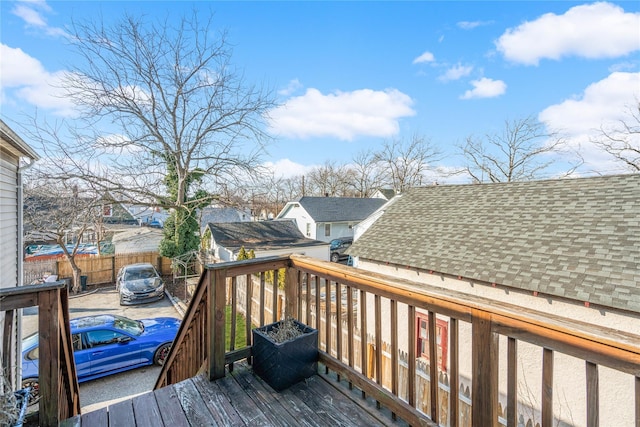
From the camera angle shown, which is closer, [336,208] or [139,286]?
[139,286]

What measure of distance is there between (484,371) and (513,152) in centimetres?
2575

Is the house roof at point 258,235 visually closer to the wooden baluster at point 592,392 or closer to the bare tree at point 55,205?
the bare tree at point 55,205

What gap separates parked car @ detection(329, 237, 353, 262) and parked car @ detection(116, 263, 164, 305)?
35.1 ft

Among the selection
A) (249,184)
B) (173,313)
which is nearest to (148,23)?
A: (249,184)

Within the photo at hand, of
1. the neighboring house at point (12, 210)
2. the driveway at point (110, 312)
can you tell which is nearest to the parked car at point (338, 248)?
the driveway at point (110, 312)

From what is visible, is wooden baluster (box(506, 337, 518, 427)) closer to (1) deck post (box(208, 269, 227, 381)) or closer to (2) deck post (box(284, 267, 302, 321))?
(2) deck post (box(284, 267, 302, 321))

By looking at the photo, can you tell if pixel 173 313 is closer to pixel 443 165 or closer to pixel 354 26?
pixel 354 26

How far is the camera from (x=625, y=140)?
15.5 meters

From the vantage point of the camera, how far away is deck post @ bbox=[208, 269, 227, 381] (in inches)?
88.7

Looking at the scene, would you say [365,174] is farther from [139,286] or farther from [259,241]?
[139,286]

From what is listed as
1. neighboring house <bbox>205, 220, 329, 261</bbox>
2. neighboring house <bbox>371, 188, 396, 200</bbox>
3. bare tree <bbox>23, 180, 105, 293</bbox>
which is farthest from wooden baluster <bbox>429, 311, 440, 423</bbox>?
neighboring house <bbox>371, 188, 396, 200</bbox>

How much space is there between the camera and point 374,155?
1315 inches

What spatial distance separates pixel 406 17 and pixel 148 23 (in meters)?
9.44

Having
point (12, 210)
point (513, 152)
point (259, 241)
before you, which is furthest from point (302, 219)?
point (12, 210)
